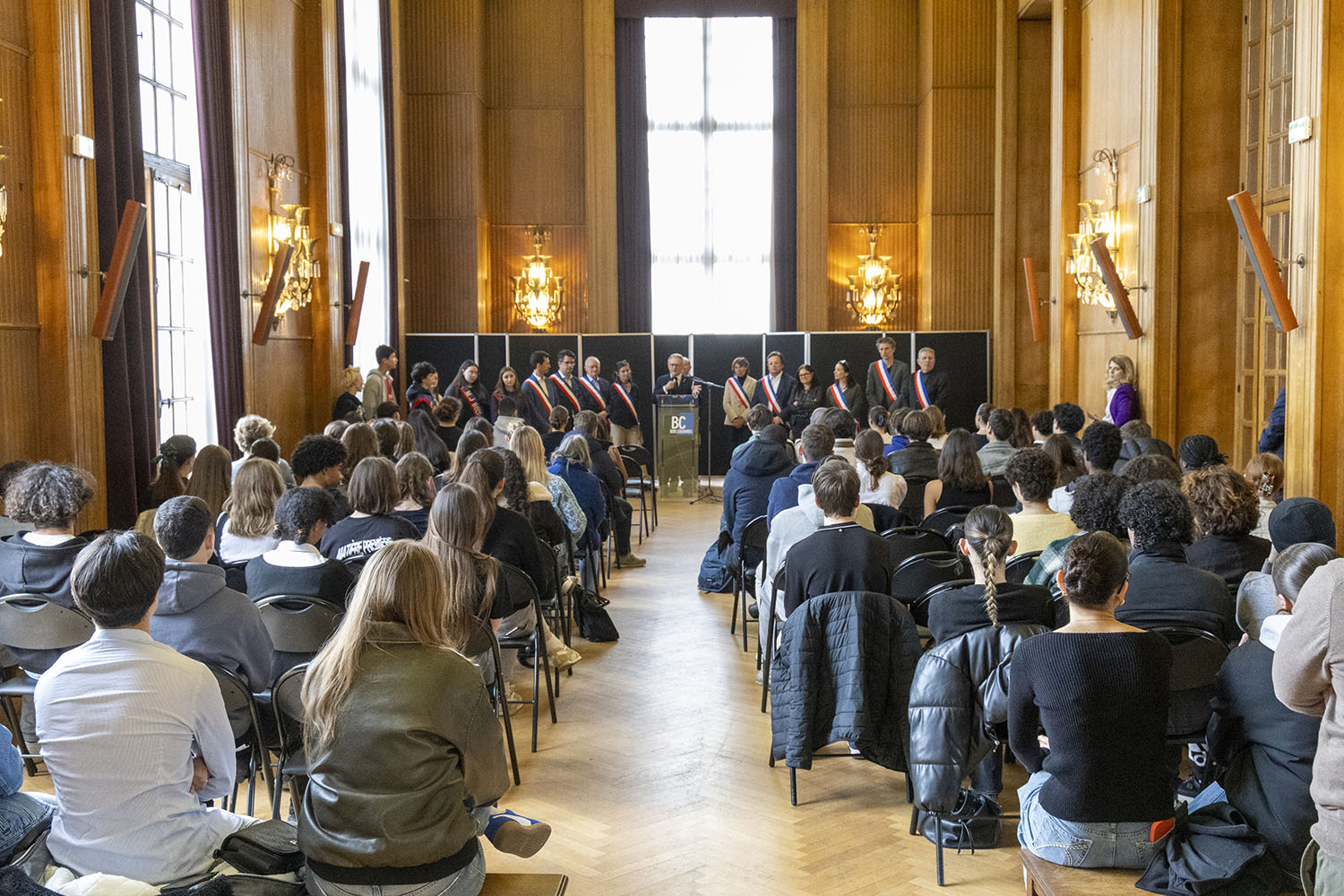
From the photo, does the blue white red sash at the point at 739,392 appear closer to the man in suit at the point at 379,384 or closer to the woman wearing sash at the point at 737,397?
the woman wearing sash at the point at 737,397

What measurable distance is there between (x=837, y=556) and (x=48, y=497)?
2710 millimetres

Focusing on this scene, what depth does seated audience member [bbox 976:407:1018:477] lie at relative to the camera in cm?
680

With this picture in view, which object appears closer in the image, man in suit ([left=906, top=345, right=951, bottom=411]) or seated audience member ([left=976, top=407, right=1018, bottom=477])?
seated audience member ([left=976, top=407, right=1018, bottom=477])

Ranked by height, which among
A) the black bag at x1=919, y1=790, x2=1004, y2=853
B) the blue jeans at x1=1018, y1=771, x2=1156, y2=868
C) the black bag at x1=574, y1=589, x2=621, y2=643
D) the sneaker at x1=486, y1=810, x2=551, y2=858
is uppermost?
Result: the sneaker at x1=486, y1=810, x2=551, y2=858

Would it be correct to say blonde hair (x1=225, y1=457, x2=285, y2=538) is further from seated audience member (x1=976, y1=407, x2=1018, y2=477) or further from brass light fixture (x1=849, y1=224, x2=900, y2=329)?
brass light fixture (x1=849, y1=224, x2=900, y2=329)

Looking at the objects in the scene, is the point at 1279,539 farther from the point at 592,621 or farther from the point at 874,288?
the point at 874,288

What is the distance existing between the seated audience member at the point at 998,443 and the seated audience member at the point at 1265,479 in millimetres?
1847

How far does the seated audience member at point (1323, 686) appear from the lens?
2432 mm

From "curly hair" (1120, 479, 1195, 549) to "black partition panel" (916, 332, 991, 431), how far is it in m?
9.89

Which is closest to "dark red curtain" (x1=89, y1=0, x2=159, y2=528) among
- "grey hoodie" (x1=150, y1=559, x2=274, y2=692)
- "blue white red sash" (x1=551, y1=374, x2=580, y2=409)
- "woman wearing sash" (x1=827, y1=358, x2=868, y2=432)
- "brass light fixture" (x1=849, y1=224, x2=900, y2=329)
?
"grey hoodie" (x1=150, y1=559, x2=274, y2=692)

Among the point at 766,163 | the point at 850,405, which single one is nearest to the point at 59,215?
the point at 850,405

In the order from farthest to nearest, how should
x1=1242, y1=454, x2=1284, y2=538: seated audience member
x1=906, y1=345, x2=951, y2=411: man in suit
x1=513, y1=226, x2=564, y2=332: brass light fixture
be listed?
x1=513, y1=226, x2=564, y2=332: brass light fixture < x1=906, y1=345, x2=951, y2=411: man in suit < x1=1242, y1=454, x2=1284, y2=538: seated audience member

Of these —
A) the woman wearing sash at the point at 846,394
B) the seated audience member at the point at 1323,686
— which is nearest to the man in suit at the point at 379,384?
the woman wearing sash at the point at 846,394

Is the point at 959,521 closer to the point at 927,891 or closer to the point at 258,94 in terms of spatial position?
the point at 927,891
